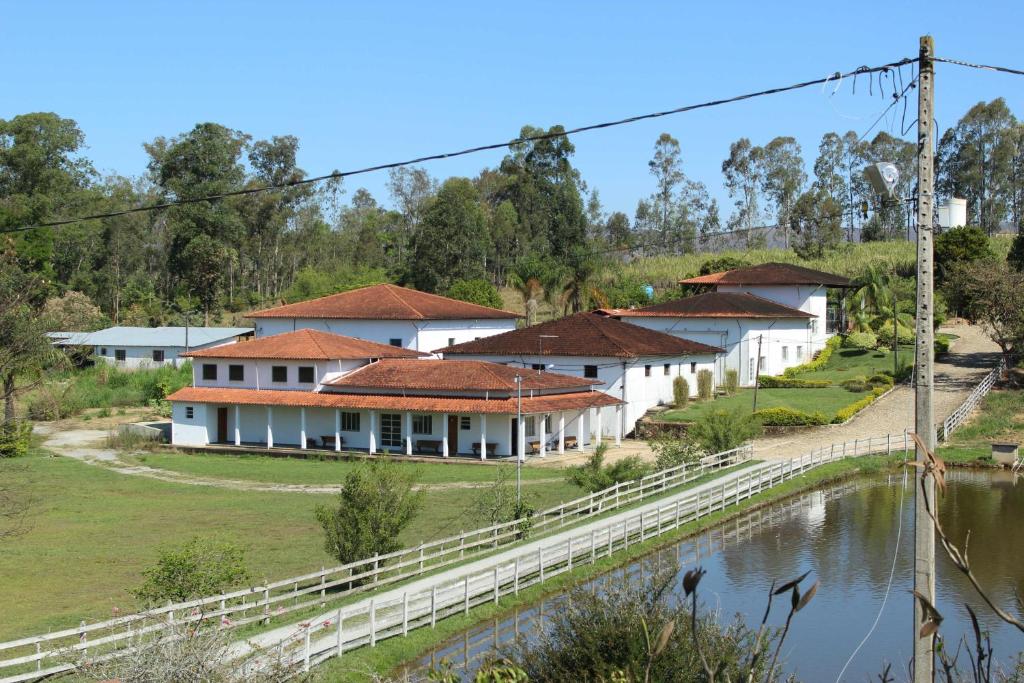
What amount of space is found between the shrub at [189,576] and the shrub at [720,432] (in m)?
22.5

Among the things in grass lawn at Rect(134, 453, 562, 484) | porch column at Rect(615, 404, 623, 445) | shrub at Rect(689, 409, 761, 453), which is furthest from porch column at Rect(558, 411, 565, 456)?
shrub at Rect(689, 409, 761, 453)

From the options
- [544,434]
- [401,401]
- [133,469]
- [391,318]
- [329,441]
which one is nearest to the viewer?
[133,469]

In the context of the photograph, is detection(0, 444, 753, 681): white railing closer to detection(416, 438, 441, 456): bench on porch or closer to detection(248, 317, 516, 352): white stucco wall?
detection(416, 438, 441, 456): bench on porch

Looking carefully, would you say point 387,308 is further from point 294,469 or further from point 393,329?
point 294,469

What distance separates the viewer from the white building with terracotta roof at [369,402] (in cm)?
4444

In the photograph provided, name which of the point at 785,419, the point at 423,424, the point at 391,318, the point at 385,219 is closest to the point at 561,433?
the point at 423,424

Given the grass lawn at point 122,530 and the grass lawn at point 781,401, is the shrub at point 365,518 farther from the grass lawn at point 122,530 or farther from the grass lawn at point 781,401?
the grass lawn at point 781,401

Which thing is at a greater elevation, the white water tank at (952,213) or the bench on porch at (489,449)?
the white water tank at (952,213)

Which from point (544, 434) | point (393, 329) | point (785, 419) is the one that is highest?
point (393, 329)

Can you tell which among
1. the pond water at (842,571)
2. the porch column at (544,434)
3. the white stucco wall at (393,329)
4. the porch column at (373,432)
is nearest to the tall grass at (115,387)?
the white stucco wall at (393,329)

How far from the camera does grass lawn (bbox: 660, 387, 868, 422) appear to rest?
48.7 m

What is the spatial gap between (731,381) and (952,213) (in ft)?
149

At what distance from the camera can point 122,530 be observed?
1204 inches

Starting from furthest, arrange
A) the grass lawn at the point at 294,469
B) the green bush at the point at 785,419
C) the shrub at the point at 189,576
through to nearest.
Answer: the green bush at the point at 785,419, the grass lawn at the point at 294,469, the shrub at the point at 189,576
